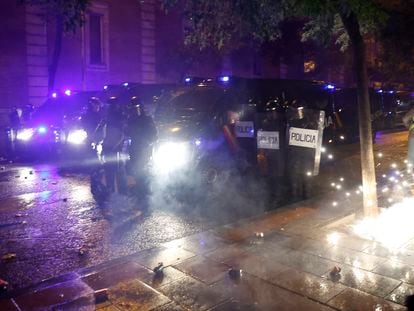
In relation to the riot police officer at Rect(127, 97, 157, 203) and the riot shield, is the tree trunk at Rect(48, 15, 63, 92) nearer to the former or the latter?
the riot police officer at Rect(127, 97, 157, 203)

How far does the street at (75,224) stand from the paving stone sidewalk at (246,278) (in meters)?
0.53

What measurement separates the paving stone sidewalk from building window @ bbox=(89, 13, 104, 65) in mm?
17279

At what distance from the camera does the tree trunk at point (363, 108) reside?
554 cm

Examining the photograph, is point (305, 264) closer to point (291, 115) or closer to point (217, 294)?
point (217, 294)

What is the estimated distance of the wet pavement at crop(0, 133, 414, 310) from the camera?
4.10 metres

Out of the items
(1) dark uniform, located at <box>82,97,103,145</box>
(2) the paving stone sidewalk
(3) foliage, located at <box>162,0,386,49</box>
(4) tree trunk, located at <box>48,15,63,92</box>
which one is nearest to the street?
(2) the paving stone sidewalk

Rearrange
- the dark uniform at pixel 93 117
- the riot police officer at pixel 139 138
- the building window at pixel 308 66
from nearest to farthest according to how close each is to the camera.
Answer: the riot police officer at pixel 139 138, the dark uniform at pixel 93 117, the building window at pixel 308 66

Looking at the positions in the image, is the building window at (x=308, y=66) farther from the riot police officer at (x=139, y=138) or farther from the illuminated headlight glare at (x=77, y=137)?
the riot police officer at (x=139, y=138)

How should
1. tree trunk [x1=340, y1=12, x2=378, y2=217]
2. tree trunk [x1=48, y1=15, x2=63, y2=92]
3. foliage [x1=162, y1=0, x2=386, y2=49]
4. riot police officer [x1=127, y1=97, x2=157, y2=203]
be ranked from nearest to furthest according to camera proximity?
foliage [x1=162, y1=0, x2=386, y2=49] < tree trunk [x1=340, y1=12, x2=378, y2=217] < riot police officer [x1=127, y1=97, x2=157, y2=203] < tree trunk [x1=48, y1=15, x2=63, y2=92]

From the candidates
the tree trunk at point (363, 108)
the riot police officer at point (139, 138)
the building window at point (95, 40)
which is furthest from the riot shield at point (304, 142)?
the building window at point (95, 40)

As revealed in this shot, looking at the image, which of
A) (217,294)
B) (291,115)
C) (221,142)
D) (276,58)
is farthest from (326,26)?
(276,58)

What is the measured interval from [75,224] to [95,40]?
53.4ft

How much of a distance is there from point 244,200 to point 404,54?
8.37 m

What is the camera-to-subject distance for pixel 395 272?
4531 mm
